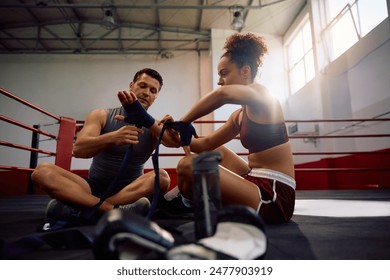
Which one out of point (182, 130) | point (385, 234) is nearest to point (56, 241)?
point (182, 130)

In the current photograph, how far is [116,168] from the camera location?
1.40 meters

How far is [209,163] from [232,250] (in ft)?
0.65

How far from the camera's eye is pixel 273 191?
1052 millimetres

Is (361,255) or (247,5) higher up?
(247,5)

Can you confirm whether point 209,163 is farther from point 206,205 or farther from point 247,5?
point 247,5

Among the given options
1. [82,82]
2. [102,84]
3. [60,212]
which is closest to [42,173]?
[60,212]

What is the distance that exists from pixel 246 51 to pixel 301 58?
4.70 metres

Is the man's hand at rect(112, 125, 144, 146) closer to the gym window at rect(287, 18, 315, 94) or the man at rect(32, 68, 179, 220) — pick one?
the man at rect(32, 68, 179, 220)

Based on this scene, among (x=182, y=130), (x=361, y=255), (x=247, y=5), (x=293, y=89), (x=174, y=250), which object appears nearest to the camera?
(x=174, y=250)

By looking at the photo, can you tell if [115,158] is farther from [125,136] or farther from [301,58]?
[301,58]

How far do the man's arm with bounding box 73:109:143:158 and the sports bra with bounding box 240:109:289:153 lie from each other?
0.51m

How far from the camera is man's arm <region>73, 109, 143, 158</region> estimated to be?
1.19 meters

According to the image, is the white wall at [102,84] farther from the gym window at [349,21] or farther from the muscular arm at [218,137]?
the muscular arm at [218,137]

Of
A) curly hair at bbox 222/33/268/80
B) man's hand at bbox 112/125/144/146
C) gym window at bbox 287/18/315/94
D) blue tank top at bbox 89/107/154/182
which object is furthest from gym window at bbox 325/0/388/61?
man's hand at bbox 112/125/144/146
